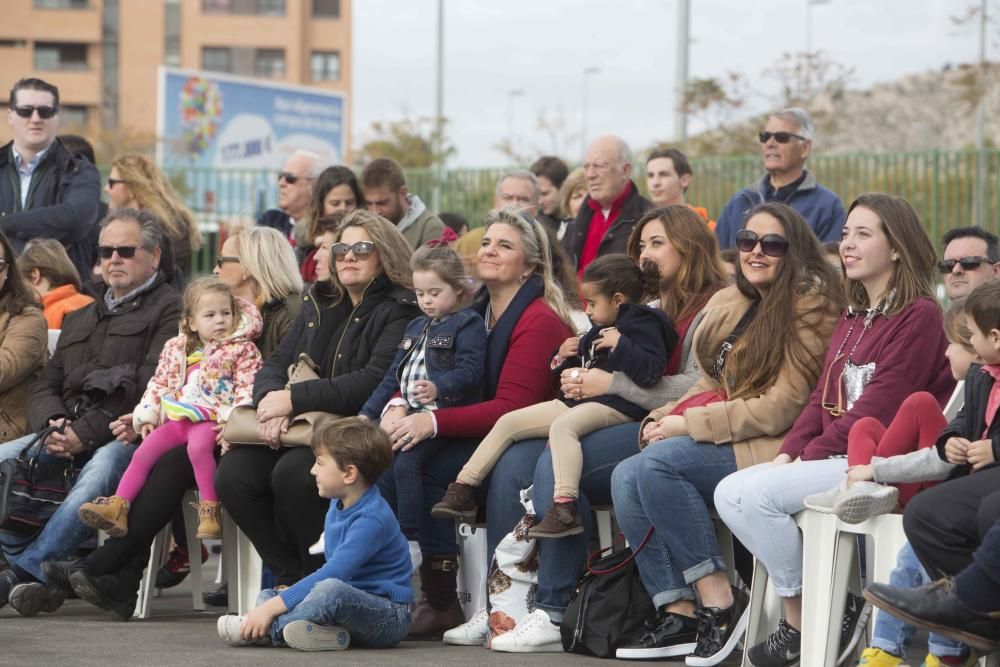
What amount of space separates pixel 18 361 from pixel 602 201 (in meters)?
3.43

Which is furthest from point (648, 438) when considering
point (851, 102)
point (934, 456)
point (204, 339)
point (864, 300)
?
point (851, 102)

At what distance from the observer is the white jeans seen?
19.0 ft

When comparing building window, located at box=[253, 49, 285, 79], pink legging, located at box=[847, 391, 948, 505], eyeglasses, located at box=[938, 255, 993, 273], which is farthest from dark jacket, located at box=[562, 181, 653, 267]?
building window, located at box=[253, 49, 285, 79]

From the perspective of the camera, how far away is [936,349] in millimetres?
5973

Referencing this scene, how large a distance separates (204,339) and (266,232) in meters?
0.76

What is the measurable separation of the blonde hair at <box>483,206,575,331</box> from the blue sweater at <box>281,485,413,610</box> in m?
1.33

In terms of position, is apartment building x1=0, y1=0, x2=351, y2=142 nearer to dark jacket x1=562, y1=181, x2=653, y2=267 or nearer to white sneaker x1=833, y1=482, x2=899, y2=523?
dark jacket x1=562, y1=181, x2=653, y2=267

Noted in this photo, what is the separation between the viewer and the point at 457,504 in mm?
6766

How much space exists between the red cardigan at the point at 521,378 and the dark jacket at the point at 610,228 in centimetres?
185

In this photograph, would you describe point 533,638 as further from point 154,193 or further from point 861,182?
point 861,182

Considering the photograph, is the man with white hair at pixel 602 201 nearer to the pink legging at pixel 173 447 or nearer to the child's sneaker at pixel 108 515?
the pink legging at pixel 173 447

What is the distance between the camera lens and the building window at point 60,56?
65.1 m

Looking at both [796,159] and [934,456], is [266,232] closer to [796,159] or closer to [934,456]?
[796,159]

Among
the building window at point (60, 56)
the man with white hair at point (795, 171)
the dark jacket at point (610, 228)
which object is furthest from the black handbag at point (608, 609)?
the building window at point (60, 56)
